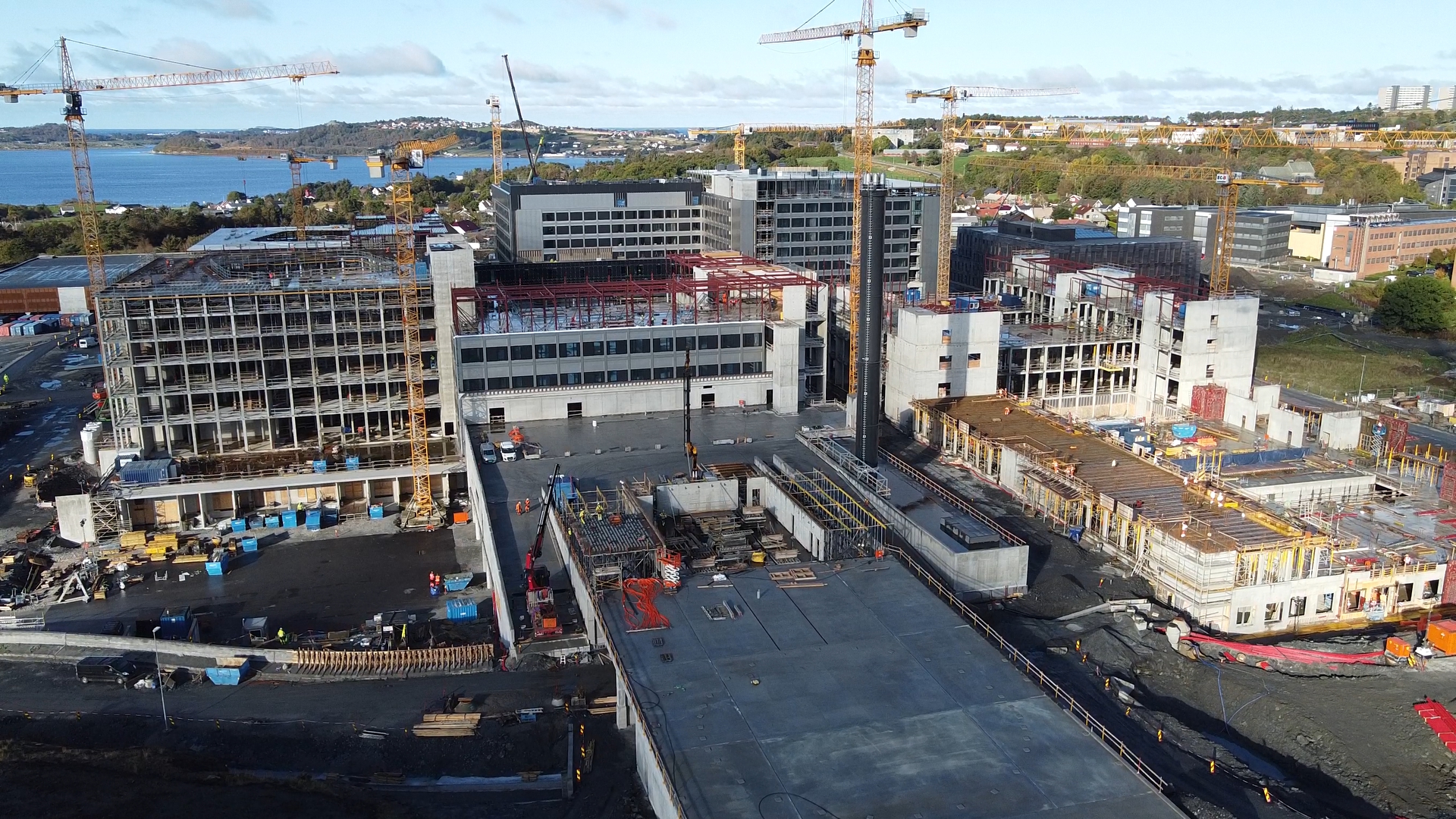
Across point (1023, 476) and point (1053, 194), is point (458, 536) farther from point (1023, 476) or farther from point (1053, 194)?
point (1053, 194)

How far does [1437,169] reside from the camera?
508 ft

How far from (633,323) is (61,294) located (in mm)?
63833

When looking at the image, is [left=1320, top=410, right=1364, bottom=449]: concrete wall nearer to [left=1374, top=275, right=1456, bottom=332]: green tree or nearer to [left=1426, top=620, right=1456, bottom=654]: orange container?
[left=1426, top=620, right=1456, bottom=654]: orange container

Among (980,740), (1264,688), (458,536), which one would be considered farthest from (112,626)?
(1264,688)

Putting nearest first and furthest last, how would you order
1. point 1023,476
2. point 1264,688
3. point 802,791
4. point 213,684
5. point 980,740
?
point 802,791
point 980,740
point 1264,688
point 213,684
point 1023,476

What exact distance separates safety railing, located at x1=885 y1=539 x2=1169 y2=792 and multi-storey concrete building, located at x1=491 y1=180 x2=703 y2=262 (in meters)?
64.3

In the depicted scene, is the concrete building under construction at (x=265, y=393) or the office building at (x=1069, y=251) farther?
the office building at (x=1069, y=251)

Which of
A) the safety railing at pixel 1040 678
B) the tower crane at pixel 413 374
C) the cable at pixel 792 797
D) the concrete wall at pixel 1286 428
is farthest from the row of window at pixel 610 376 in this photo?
the cable at pixel 792 797

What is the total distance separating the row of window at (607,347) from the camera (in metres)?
48.9

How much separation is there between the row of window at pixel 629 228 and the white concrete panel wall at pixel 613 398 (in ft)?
156

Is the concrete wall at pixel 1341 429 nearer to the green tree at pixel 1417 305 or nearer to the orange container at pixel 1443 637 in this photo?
the orange container at pixel 1443 637

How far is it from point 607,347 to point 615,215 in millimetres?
48184

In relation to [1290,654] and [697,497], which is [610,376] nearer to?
[697,497]

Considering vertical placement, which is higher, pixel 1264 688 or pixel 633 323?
pixel 633 323
